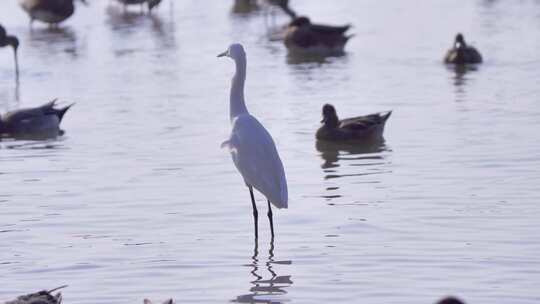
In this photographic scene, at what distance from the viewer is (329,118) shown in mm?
18062

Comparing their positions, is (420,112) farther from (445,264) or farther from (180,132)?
(445,264)

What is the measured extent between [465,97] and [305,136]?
3.38 metres

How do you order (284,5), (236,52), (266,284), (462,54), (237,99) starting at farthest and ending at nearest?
(284,5)
(462,54)
(236,52)
(237,99)
(266,284)

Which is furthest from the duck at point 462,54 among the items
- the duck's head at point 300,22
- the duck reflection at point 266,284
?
the duck reflection at point 266,284

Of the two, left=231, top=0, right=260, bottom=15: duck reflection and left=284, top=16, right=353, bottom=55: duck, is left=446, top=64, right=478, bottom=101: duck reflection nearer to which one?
left=284, top=16, right=353, bottom=55: duck

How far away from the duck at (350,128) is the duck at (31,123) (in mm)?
3504

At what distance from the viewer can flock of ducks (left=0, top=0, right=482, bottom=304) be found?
12438 mm

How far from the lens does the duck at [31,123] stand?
63.3ft

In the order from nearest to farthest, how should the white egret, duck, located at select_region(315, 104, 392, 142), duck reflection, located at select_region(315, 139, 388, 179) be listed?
the white egret
duck reflection, located at select_region(315, 139, 388, 179)
duck, located at select_region(315, 104, 392, 142)

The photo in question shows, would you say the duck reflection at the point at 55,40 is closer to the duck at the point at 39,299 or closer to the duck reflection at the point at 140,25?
the duck reflection at the point at 140,25

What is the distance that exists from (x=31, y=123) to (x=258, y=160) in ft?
25.1

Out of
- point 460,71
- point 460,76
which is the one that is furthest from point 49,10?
point 460,76

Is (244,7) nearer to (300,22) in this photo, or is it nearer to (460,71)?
(300,22)

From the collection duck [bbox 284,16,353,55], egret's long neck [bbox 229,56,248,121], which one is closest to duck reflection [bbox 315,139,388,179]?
egret's long neck [bbox 229,56,248,121]
